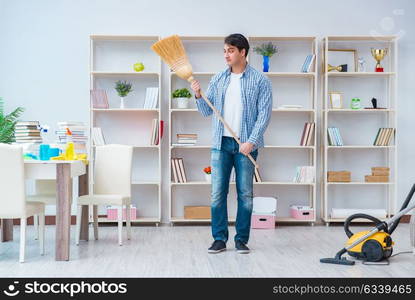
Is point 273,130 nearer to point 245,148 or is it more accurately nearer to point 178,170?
point 178,170

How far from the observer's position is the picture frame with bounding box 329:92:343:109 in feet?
21.0

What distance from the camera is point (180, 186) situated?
6.61 m

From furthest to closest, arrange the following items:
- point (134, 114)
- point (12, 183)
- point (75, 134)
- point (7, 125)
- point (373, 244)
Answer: point (134, 114) → point (7, 125) → point (75, 134) → point (12, 183) → point (373, 244)

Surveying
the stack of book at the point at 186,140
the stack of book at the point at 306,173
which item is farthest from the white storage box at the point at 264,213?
the stack of book at the point at 186,140

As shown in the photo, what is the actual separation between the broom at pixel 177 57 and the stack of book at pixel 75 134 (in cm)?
114

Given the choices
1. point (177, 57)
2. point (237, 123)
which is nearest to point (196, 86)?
point (177, 57)

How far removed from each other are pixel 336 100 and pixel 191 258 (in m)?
2.81

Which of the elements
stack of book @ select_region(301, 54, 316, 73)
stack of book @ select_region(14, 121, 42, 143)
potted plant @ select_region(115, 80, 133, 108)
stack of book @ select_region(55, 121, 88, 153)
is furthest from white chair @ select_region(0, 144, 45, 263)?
stack of book @ select_region(301, 54, 316, 73)

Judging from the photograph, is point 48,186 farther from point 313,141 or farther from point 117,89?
point 313,141

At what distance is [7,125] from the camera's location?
6.07 m

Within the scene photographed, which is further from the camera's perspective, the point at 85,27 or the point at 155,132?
the point at 85,27

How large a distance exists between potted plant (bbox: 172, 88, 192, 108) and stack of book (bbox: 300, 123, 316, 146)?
48.6 inches

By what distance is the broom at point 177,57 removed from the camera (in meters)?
4.41

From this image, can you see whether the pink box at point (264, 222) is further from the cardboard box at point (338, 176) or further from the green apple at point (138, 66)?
the green apple at point (138, 66)
